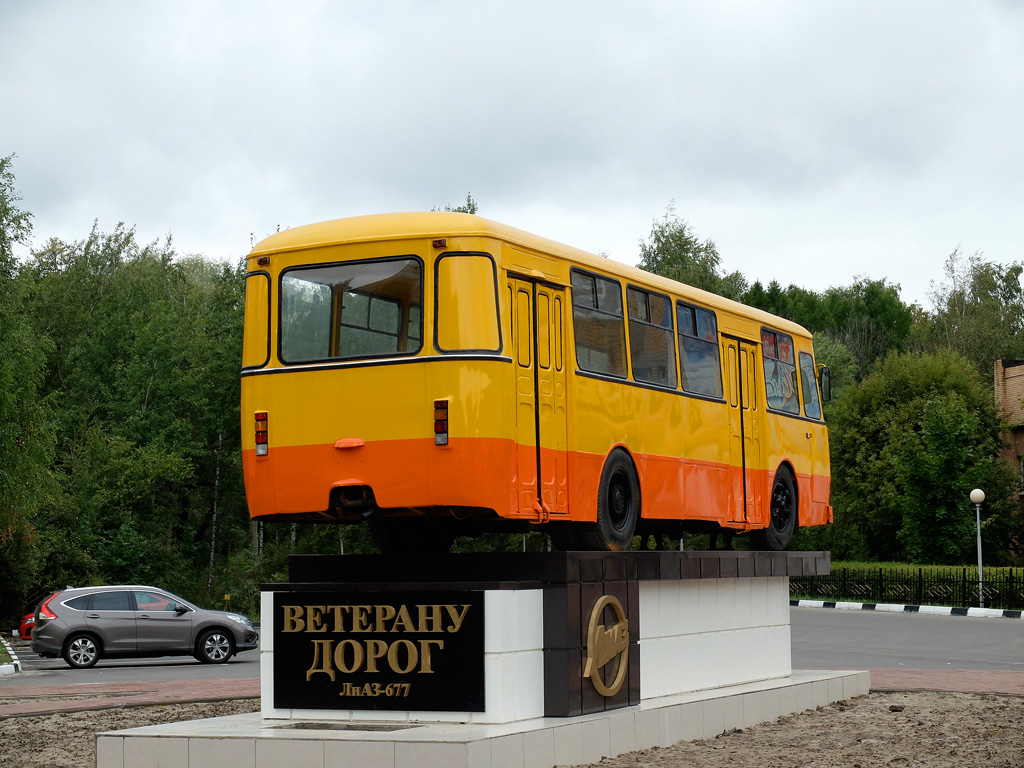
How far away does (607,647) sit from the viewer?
1180 cm

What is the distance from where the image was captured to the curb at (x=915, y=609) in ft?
113

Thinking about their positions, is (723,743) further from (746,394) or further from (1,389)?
(1,389)

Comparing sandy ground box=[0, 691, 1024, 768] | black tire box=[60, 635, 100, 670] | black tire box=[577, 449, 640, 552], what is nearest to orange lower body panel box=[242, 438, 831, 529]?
black tire box=[577, 449, 640, 552]

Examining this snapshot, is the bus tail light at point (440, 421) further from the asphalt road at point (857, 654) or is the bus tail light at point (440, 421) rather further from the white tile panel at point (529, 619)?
the asphalt road at point (857, 654)

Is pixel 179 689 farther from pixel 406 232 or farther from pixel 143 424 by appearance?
pixel 143 424

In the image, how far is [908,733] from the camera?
13.4m

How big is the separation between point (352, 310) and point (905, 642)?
18.5 m

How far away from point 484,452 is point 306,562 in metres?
2.37

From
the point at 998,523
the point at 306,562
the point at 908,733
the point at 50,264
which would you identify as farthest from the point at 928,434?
the point at 50,264

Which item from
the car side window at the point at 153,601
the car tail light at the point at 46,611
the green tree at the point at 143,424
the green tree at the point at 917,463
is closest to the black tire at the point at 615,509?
the car side window at the point at 153,601

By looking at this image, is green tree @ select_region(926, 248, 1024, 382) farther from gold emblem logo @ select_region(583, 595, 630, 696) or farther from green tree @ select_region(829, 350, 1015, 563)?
gold emblem logo @ select_region(583, 595, 630, 696)

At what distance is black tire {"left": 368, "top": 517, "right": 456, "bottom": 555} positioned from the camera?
41.6 feet

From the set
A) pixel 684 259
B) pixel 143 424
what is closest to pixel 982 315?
pixel 684 259

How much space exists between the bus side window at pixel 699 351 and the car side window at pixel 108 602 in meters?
14.9
